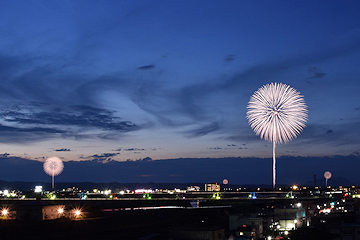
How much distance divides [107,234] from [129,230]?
21.6 feet

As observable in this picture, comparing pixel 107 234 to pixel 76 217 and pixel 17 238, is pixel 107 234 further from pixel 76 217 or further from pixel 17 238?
pixel 76 217

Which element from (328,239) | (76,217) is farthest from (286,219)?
(76,217)

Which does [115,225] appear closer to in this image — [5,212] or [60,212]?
[60,212]

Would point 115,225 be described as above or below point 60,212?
below

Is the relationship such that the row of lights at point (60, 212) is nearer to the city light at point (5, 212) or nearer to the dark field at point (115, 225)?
the city light at point (5, 212)

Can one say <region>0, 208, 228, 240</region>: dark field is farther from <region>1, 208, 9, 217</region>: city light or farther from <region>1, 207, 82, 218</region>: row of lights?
<region>1, 208, 9, 217</region>: city light

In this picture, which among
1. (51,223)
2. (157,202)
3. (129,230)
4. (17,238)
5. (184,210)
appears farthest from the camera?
(157,202)

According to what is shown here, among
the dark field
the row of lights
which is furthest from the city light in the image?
the dark field

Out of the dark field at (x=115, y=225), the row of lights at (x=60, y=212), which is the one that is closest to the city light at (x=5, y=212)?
the row of lights at (x=60, y=212)

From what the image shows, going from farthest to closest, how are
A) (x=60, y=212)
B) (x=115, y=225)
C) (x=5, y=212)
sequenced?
(x=5, y=212)
(x=60, y=212)
(x=115, y=225)

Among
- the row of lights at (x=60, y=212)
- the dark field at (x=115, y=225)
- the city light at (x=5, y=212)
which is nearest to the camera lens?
the dark field at (x=115, y=225)

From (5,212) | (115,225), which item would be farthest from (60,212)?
(115,225)

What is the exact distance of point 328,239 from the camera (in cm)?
6106

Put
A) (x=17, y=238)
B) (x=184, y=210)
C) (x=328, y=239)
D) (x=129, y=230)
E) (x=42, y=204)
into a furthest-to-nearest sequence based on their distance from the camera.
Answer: (x=184, y=210) → (x=42, y=204) → (x=129, y=230) → (x=17, y=238) → (x=328, y=239)
